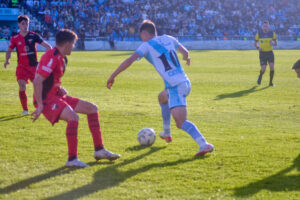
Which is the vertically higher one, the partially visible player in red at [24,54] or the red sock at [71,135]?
the partially visible player in red at [24,54]

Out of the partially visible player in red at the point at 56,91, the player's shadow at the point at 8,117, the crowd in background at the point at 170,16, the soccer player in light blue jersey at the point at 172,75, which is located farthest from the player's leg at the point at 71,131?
the crowd in background at the point at 170,16

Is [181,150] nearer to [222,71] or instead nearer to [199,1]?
[222,71]

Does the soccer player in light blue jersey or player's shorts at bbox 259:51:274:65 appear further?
player's shorts at bbox 259:51:274:65

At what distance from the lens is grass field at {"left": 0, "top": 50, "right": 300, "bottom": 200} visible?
4.77 metres

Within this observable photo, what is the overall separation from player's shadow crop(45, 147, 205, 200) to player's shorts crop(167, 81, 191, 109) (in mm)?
889

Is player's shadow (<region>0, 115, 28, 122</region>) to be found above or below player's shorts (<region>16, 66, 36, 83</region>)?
below

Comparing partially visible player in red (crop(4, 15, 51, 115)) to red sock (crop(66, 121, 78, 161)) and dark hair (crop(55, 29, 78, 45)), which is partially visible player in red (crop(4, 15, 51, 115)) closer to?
dark hair (crop(55, 29, 78, 45))

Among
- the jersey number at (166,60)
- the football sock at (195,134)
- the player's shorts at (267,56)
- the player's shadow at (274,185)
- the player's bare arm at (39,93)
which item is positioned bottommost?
the player's shadow at (274,185)

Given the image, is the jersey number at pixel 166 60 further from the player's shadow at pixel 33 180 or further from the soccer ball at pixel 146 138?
the player's shadow at pixel 33 180

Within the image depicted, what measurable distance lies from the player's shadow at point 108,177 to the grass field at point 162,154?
0.04 ft

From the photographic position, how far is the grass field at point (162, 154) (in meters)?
4.77

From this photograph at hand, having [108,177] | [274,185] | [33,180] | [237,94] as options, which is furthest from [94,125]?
[237,94]

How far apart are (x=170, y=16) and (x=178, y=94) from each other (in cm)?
4255

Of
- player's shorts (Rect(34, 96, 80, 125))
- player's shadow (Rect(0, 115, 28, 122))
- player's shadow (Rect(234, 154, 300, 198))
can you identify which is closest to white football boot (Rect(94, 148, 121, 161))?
player's shorts (Rect(34, 96, 80, 125))
